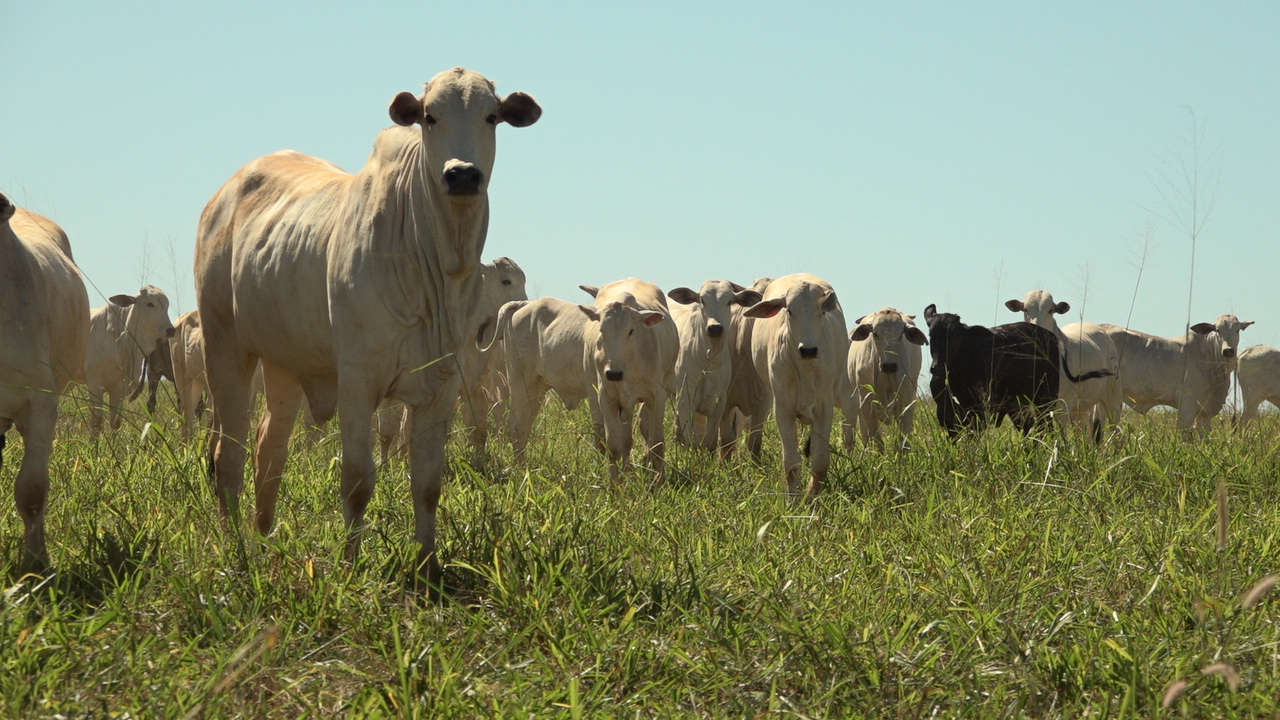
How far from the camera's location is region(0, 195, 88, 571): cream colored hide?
4785mm

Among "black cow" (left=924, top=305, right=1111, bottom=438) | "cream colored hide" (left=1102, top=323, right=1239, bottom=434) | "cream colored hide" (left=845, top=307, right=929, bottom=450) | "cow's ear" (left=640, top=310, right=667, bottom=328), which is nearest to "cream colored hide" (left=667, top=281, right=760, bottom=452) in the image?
"cow's ear" (left=640, top=310, right=667, bottom=328)

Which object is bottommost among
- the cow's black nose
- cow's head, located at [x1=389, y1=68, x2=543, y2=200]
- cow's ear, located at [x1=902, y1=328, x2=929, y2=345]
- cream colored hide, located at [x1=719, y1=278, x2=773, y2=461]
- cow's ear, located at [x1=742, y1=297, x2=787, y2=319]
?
cream colored hide, located at [x1=719, y1=278, x2=773, y2=461]

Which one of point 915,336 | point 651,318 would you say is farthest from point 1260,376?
point 651,318

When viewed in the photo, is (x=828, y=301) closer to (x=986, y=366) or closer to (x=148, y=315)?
(x=986, y=366)

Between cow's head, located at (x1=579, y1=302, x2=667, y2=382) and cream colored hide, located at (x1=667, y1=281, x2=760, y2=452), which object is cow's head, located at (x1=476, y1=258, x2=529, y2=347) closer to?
cream colored hide, located at (x1=667, y1=281, x2=760, y2=452)

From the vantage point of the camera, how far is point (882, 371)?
10.7 m

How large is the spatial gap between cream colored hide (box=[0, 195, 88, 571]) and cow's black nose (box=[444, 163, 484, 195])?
1.73m

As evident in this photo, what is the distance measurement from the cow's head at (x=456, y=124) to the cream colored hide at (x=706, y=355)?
19.3 feet

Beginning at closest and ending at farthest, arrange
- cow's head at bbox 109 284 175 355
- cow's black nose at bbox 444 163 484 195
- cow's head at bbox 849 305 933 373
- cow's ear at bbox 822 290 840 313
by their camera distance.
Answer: cow's black nose at bbox 444 163 484 195, cow's ear at bbox 822 290 840 313, cow's head at bbox 849 305 933 373, cow's head at bbox 109 284 175 355

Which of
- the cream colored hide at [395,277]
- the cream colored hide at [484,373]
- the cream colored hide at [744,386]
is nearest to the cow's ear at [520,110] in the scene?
the cream colored hide at [395,277]

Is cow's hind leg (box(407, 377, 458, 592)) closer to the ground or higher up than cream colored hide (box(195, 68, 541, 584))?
closer to the ground

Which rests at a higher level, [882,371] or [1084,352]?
[882,371]

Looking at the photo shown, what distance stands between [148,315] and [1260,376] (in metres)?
16.6

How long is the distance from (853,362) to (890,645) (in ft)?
30.4
